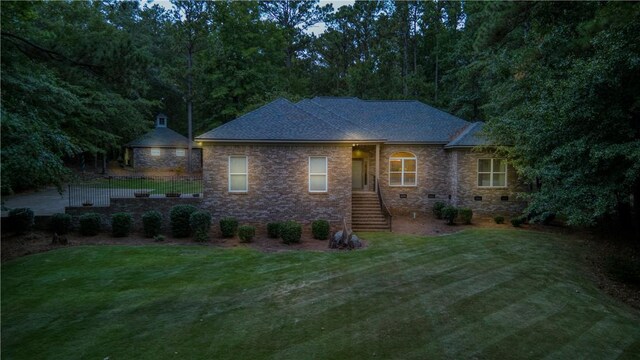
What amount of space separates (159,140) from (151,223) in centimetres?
2396

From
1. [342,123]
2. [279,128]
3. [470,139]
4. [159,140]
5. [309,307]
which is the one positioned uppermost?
[159,140]

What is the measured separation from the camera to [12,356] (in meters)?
5.95

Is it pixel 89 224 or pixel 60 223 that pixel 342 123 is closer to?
pixel 89 224

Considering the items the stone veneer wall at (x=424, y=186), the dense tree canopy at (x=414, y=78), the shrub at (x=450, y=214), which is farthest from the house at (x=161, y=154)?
the shrub at (x=450, y=214)

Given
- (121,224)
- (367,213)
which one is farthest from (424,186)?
(121,224)

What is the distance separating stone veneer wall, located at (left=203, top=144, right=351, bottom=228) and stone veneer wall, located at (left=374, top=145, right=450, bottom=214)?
197 inches

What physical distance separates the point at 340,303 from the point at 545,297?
4717 millimetres

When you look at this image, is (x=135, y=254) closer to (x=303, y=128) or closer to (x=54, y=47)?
(x=54, y=47)

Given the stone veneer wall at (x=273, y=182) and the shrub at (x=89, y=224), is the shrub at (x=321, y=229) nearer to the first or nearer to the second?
the stone veneer wall at (x=273, y=182)

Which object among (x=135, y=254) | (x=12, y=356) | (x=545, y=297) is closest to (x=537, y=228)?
(x=545, y=297)

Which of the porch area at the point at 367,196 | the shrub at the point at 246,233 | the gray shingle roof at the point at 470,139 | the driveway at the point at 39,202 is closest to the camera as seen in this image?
the shrub at the point at 246,233

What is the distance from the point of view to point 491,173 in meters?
18.9

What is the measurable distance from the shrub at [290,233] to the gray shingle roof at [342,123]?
3.76 m

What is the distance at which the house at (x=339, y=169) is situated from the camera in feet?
52.2
